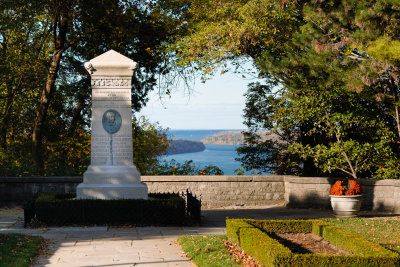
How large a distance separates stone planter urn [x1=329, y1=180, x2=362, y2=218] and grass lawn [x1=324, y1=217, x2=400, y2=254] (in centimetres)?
58

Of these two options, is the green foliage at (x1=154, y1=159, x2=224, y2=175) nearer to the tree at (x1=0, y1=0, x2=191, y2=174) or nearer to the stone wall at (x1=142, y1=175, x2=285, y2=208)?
the stone wall at (x1=142, y1=175, x2=285, y2=208)

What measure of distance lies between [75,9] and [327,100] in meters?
10.9

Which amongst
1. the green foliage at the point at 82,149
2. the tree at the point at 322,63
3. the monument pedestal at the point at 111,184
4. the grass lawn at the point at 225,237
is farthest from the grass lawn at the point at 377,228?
the green foliage at the point at 82,149

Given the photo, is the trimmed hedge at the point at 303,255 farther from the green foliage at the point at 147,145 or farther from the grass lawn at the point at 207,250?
the green foliage at the point at 147,145

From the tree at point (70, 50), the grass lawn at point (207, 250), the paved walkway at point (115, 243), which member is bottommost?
the paved walkway at point (115, 243)

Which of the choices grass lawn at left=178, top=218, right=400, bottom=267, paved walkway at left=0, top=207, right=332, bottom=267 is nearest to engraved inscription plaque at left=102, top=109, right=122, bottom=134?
paved walkway at left=0, top=207, right=332, bottom=267

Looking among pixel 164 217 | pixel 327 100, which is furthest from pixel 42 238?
pixel 327 100

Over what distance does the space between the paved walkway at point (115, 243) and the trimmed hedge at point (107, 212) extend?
1.40 feet

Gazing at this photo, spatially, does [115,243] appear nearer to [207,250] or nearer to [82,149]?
[207,250]

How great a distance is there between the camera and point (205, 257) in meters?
8.28

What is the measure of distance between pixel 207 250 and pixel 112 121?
5.91 m

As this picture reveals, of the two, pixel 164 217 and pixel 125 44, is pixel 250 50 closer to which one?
pixel 125 44

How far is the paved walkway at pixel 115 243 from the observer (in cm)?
819

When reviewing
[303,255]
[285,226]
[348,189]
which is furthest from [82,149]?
[303,255]
